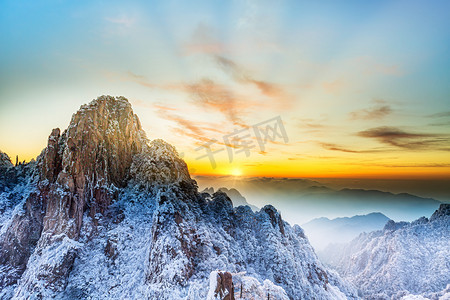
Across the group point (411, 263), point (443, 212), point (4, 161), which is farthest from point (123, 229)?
point (443, 212)

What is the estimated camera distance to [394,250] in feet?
371

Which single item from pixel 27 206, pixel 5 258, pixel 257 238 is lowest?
pixel 257 238

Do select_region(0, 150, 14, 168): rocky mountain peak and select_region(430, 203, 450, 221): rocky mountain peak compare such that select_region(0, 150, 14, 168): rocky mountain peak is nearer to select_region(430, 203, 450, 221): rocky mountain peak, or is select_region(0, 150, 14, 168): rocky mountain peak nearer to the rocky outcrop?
the rocky outcrop

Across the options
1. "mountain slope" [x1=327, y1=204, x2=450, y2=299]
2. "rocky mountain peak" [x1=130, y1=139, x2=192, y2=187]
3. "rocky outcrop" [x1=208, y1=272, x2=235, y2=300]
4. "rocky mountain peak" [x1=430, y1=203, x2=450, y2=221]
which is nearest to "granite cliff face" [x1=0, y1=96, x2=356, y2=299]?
"rocky mountain peak" [x1=130, y1=139, x2=192, y2=187]

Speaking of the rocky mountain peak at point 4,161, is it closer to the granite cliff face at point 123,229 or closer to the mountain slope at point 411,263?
the granite cliff face at point 123,229

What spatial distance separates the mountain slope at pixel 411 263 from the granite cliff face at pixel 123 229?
5706cm

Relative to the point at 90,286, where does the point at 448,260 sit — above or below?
below

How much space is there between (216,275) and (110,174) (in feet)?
128

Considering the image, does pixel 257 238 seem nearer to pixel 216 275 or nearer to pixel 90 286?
pixel 216 275

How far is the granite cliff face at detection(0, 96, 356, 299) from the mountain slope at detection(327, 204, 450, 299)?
5706 cm

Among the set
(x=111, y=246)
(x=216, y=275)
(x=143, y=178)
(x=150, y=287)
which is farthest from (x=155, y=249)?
(x=143, y=178)

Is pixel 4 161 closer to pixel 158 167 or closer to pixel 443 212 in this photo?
pixel 158 167

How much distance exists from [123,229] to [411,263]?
130381 millimetres

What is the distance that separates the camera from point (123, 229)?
45781 millimetres
